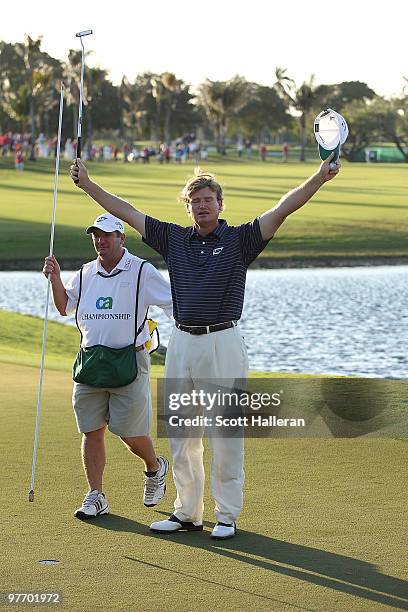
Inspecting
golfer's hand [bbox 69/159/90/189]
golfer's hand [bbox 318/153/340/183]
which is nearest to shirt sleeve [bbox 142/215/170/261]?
golfer's hand [bbox 69/159/90/189]

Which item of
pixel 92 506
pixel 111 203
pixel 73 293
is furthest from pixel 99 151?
pixel 92 506

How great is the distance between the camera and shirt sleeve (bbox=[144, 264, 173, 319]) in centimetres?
757

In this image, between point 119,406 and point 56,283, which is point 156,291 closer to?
point 56,283

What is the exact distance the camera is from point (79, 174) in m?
7.54

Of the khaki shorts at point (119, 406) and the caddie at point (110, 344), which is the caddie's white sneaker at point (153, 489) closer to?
the caddie at point (110, 344)

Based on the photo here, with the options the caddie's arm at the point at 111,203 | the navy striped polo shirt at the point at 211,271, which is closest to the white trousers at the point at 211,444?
the navy striped polo shirt at the point at 211,271

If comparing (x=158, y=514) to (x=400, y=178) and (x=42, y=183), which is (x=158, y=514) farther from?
(x=400, y=178)

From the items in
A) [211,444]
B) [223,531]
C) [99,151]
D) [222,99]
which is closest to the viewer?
[223,531]

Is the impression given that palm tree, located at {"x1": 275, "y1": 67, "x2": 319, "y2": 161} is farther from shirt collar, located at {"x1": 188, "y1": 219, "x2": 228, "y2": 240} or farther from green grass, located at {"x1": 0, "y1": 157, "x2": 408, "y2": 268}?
shirt collar, located at {"x1": 188, "y1": 219, "x2": 228, "y2": 240}

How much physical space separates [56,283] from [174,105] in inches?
5429

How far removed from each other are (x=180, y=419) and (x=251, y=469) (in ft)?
5.02

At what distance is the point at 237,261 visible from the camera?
7133 millimetres

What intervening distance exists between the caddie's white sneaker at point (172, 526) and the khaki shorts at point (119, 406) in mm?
652

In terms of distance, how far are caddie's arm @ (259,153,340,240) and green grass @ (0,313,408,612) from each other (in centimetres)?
160
